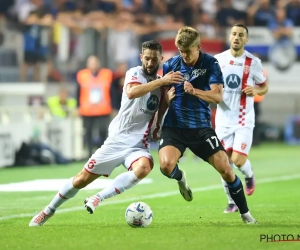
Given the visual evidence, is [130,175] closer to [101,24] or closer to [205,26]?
[101,24]

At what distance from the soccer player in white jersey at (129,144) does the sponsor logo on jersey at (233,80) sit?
1.85 m

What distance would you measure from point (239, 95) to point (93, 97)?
860cm

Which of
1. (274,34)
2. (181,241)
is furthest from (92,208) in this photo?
(274,34)

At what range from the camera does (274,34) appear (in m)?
26.3

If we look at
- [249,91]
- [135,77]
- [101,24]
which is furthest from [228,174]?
[101,24]

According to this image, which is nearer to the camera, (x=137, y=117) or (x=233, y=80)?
(x=137, y=117)

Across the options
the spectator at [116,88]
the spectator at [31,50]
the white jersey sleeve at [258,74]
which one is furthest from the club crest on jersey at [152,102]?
the spectator at [31,50]

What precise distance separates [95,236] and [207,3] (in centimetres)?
2021

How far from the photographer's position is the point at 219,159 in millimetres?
8336

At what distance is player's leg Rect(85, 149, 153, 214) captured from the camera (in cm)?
831

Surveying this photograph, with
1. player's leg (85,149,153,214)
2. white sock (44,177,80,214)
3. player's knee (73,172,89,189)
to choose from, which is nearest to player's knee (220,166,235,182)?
player's leg (85,149,153,214)

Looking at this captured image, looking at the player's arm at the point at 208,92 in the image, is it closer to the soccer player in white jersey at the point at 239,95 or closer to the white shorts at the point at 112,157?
the white shorts at the point at 112,157

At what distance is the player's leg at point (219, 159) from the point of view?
835 cm

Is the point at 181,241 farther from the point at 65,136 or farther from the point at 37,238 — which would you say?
the point at 65,136
